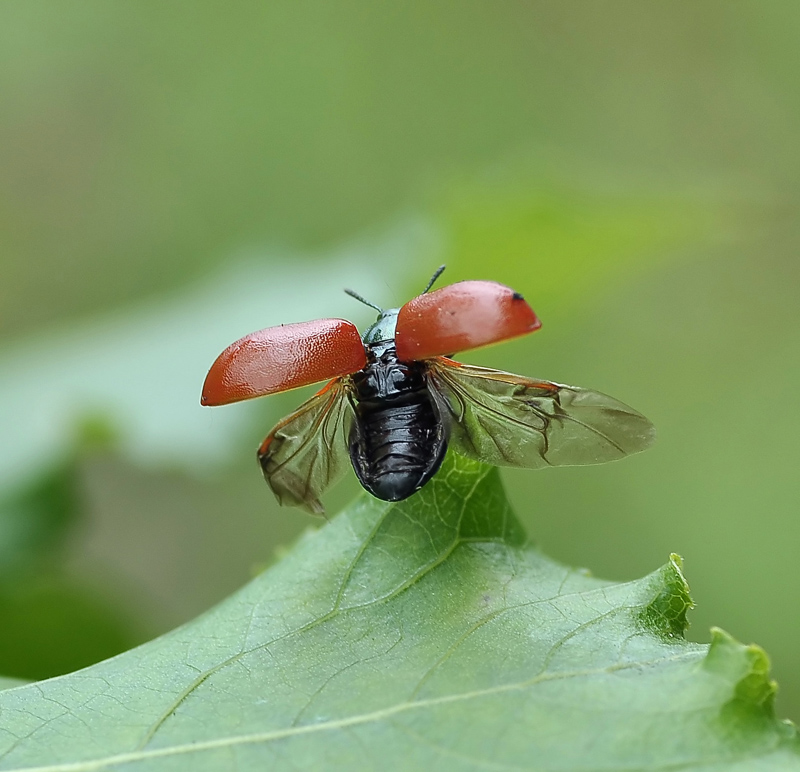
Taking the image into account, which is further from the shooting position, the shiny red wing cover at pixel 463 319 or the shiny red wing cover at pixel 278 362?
the shiny red wing cover at pixel 278 362

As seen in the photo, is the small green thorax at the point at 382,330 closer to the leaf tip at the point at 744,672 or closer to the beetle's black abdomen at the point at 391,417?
the beetle's black abdomen at the point at 391,417

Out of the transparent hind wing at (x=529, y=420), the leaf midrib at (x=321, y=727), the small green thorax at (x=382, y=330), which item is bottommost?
the leaf midrib at (x=321, y=727)

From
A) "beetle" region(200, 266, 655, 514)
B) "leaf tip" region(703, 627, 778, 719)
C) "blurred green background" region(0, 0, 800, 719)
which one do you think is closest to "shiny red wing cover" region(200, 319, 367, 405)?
"beetle" region(200, 266, 655, 514)

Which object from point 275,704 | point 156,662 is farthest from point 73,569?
point 275,704

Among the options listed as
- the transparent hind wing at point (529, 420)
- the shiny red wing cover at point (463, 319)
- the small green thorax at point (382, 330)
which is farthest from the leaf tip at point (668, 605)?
the small green thorax at point (382, 330)

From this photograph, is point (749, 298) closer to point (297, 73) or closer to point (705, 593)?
point (705, 593)

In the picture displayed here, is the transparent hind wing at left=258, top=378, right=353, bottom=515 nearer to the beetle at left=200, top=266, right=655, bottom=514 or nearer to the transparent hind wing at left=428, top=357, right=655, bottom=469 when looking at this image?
the beetle at left=200, top=266, right=655, bottom=514
